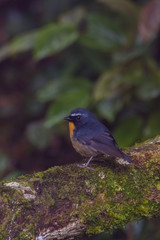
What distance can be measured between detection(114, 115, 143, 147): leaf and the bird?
78 centimetres

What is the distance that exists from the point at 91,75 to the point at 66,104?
172 cm

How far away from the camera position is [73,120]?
14.0 ft

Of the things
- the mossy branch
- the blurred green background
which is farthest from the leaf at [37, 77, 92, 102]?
the mossy branch

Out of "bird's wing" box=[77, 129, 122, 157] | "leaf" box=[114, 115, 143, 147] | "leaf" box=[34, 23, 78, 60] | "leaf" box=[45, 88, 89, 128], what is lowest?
"leaf" box=[114, 115, 143, 147]

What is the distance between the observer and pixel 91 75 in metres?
6.80

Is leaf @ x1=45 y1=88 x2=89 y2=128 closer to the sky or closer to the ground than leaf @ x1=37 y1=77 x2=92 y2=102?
closer to the ground

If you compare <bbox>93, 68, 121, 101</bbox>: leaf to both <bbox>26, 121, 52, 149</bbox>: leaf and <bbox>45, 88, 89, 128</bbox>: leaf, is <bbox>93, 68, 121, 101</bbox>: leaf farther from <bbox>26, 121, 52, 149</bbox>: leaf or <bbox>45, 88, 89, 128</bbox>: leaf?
<bbox>26, 121, 52, 149</bbox>: leaf

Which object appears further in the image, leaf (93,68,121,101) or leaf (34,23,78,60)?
leaf (34,23,78,60)

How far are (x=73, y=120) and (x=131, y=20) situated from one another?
6.27 ft

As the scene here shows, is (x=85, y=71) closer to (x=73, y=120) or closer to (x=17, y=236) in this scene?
(x=73, y=120)

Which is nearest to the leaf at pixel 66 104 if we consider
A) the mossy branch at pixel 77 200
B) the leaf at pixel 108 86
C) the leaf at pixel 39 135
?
the leaf at pixel 108 86

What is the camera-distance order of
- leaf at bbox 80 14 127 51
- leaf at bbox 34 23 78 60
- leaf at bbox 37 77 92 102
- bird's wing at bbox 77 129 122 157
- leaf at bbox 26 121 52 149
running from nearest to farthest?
bird's wing at bbox 77 129 122 157, leaf at bbox 34 23 78 60, leaf at bbox 80 14 127 51, leaf at bbox 37 77 92 102, leaf at bbox 26 121 52 149

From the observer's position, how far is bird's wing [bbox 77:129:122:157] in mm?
3512

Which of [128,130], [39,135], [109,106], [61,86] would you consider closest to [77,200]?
[128,130]
